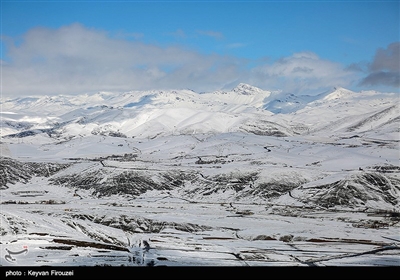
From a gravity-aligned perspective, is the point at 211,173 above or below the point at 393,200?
above

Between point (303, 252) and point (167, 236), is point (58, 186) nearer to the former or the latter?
point (167, 236)

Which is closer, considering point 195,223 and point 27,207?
point 195,223

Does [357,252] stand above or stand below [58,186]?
below

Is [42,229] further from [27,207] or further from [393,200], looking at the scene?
[393,200]

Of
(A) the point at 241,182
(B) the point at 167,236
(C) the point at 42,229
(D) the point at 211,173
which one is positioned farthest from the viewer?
(D) the point at 211,173

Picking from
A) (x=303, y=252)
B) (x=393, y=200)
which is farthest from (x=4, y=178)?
(x=393, y=200)
